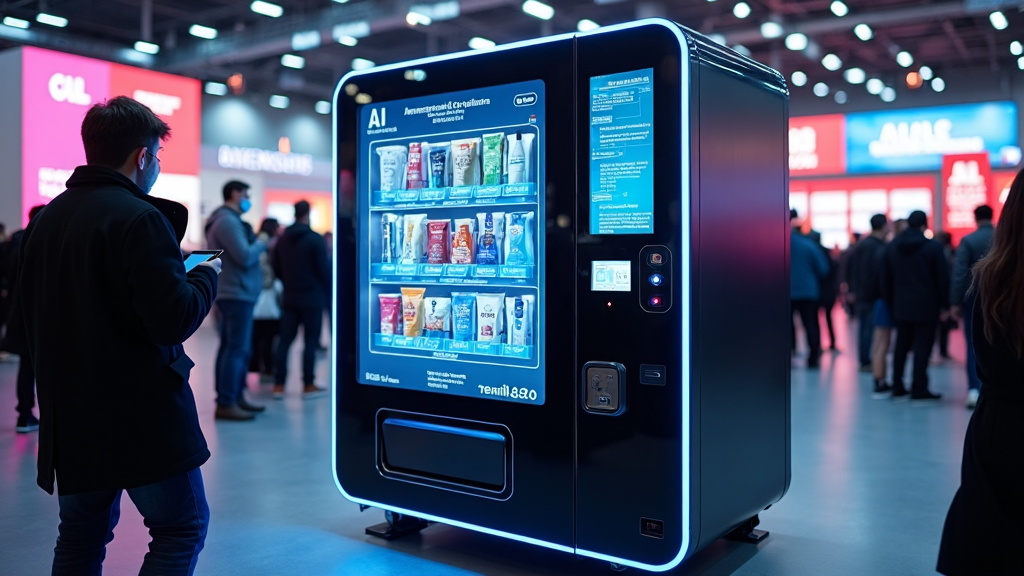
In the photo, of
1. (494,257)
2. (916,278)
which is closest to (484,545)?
(494,257)

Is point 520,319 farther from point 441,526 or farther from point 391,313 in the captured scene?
point 441,526

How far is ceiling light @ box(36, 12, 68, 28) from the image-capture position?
13.2m

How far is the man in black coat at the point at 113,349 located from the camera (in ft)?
6.45

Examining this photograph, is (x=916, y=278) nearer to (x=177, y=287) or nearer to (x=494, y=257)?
(x=494, y=257)

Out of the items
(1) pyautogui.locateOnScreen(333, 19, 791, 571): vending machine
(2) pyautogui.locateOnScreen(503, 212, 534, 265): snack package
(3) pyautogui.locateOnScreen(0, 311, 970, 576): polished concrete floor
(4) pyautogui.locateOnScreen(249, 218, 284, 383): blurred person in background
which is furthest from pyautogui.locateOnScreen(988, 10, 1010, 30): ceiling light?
(2) pyautogui.locateOnScreen(503, 212, 534, 265): snack package

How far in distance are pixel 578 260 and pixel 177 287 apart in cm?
127

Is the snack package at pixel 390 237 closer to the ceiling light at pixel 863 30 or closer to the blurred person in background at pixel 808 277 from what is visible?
the blurred person in background at pixel 808 277

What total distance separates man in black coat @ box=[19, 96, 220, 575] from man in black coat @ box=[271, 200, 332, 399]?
4342 millimetres

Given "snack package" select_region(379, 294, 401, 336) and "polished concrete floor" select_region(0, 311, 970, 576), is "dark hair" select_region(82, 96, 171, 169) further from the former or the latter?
"polished concrete floor" select_region(0, 311, 970, 576)

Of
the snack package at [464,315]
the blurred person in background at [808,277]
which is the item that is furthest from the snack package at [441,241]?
the blurred person in background at [808,277]

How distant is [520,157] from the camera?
2895mm

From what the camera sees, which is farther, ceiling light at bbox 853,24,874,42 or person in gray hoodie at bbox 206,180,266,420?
ceiling light at bbox 853,24,874,42

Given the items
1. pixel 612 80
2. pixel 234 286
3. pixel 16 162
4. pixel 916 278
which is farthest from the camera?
pixel 16 162

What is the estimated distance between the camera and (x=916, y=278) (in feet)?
20.5
